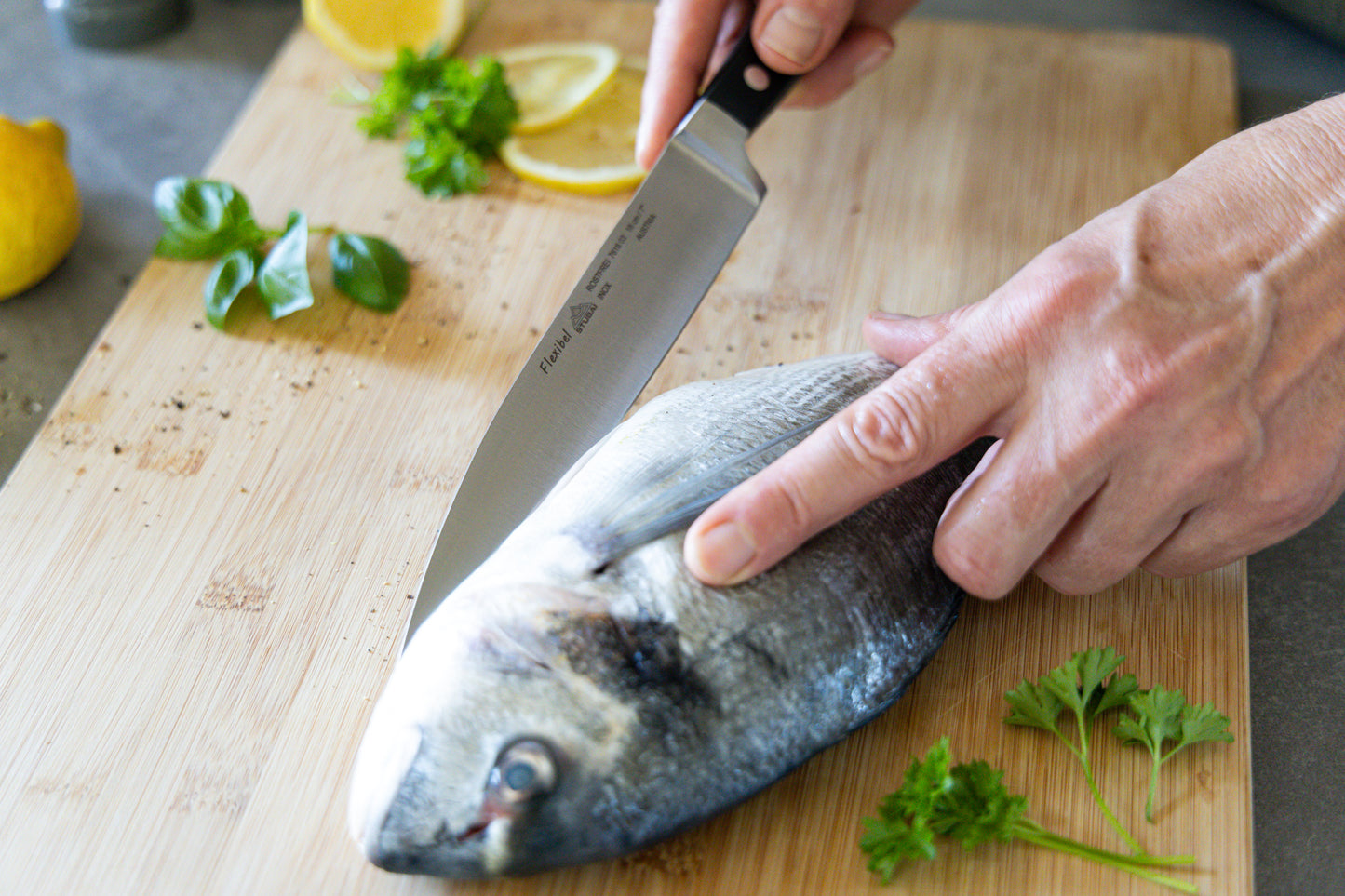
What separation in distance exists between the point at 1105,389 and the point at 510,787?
0.92 metres

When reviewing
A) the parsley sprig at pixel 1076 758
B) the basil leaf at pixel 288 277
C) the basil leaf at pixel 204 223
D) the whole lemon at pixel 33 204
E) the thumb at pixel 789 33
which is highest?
the thumb at pixel 789 33

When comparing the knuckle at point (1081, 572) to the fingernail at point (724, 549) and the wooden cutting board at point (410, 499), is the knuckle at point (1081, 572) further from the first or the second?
the fingernail at point (724, 549)

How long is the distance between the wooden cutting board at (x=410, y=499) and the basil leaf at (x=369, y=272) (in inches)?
1.8

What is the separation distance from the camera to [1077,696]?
157 cm

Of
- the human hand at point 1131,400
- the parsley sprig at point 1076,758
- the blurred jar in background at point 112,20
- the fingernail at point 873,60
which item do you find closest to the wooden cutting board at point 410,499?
the parsley sprig at point 1076,758

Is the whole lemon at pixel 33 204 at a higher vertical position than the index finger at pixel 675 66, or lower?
lower

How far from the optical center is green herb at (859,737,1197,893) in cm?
143

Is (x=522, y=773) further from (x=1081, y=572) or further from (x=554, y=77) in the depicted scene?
(x=554, y=77)

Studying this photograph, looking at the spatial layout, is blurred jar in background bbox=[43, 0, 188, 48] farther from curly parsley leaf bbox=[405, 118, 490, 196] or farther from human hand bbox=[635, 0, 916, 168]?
human hand bbox=[635, 0, 916, 168]

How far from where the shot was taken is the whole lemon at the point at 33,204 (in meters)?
2.12

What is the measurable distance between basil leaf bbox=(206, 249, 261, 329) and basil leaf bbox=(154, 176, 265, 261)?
65 mm

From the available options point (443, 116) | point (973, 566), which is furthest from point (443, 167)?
point (973, 566)

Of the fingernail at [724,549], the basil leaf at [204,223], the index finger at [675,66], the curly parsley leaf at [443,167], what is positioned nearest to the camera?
the fingernail at [724,549]

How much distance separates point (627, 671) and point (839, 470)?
14.5 inches
